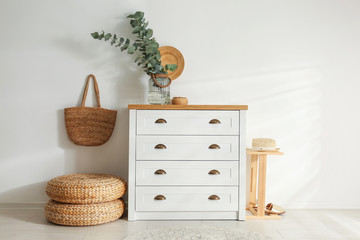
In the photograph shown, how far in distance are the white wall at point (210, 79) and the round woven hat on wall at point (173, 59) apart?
7 cm

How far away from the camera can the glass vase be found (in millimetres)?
2611

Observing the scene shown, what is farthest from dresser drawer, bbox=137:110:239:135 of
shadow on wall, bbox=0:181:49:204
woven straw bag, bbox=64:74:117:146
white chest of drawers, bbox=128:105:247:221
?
shadow on wall, bbox=0:181:49:204

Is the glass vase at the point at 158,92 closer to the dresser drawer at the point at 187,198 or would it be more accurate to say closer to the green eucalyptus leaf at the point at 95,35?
the green eucalyptus leaf at the point at 95,35

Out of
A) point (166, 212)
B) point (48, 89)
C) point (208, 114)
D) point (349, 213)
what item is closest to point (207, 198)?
point (166, 212)

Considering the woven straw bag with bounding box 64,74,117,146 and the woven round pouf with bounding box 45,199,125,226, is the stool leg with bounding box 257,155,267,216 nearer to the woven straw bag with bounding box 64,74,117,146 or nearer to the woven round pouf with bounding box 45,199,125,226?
the woven round pouf with bounding box 45,199,125,226

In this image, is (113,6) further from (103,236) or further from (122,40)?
(103,236)

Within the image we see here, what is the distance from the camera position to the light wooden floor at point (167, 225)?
2.12m

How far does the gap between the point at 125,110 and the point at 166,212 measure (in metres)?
0.93

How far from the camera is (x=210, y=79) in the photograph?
2.84m

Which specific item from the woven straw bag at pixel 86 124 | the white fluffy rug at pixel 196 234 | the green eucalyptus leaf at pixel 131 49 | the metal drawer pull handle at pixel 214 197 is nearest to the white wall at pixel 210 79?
the woven straw bag at pixel 86 124

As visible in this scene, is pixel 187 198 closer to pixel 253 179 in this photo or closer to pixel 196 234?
pixel 196 234

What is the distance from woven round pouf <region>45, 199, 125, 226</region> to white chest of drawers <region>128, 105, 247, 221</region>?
0.19 m

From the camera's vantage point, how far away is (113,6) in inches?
110

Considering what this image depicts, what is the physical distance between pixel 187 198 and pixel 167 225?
0.81 feet
